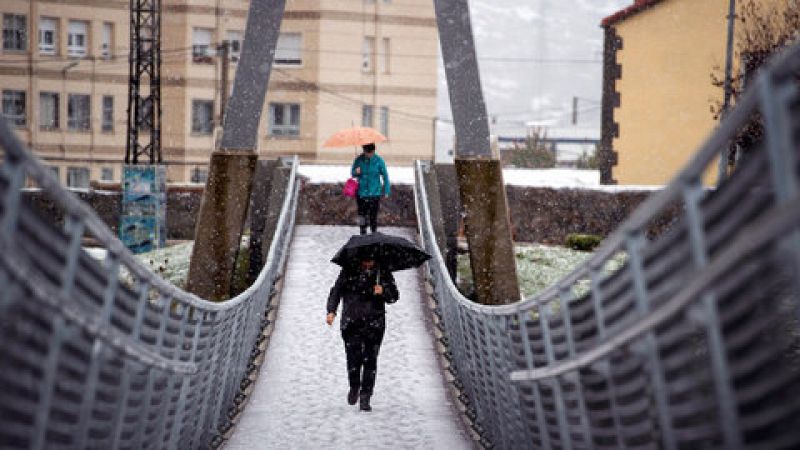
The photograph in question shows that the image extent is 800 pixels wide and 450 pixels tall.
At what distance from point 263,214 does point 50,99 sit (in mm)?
39156

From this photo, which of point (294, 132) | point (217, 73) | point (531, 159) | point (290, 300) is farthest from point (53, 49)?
point (290, 300)

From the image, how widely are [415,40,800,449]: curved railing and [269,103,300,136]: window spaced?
54.6 m

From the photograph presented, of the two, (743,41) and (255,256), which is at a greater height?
(743,41)

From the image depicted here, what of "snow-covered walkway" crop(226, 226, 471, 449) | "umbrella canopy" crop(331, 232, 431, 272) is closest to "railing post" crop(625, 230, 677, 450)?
"snow-covered walkway" crop(226, 226, 471, 449)

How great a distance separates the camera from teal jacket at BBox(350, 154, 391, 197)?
18.8 meters

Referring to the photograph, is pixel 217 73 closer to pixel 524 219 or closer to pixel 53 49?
pixel 53 49

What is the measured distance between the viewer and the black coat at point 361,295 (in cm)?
1120

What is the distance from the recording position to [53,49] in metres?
56.7

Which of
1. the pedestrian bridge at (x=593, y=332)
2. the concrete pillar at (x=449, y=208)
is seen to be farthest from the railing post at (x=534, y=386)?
the concrete pillar at (x=449, y=208)

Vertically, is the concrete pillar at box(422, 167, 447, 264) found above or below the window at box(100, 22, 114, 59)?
below

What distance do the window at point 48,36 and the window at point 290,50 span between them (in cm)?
983

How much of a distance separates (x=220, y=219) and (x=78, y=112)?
43808mm

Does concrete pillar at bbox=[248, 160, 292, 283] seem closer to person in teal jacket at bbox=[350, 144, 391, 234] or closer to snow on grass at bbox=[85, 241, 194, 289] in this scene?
snow on grass at bbox=[85, 241, 194, 289]

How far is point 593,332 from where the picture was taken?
5.70 metres
